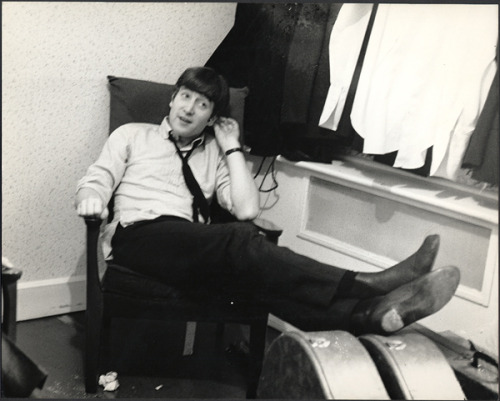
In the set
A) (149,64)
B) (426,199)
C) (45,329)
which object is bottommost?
(45,329)

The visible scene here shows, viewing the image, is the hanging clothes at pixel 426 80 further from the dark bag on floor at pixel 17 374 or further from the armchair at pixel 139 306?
the dark bag on floor at pixel 17 374

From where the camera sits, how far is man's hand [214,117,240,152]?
172 cm

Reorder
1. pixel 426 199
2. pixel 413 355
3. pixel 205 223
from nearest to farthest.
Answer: pixel 413 355, pixel 426 199, pixel 205 223

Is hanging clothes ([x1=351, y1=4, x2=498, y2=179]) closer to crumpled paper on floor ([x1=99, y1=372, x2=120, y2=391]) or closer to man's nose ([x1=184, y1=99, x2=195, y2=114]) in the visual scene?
man's nose ([x1=184, y1=99, x2=195, y2=114])

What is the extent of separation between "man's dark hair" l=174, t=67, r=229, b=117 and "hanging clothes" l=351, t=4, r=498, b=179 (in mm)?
346

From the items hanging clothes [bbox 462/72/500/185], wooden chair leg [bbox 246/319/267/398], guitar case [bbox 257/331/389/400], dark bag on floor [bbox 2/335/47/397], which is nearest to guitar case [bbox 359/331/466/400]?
guitar case [bbox 257/331/389/400]

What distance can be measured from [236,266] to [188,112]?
1.39ft

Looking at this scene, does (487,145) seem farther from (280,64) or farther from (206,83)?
(206,83)

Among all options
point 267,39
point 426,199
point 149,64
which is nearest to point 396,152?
point 426,199

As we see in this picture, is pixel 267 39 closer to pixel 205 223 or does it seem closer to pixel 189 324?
pixel 205 223

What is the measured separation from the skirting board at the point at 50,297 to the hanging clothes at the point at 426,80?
0.85 metres

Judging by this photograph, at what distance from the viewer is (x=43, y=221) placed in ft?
5.36

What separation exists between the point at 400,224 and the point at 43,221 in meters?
0.89

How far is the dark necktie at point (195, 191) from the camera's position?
1.69m
